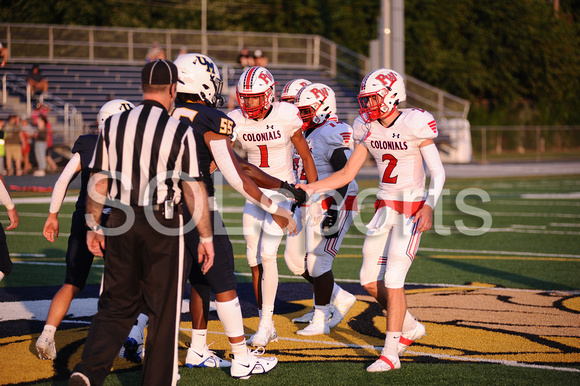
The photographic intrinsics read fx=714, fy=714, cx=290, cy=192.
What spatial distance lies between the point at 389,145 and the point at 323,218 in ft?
4.38

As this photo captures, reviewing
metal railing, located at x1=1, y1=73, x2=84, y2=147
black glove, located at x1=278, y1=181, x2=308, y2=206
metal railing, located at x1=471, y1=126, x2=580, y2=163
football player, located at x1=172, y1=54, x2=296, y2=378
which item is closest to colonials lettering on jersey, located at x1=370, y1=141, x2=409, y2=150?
black glove, located at x1=278, y1=181, x2=308, y2=206

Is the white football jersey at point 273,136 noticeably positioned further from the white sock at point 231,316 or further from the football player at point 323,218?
the white sock at point 231,316

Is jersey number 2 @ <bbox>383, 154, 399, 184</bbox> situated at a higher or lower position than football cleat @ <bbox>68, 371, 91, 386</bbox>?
higher

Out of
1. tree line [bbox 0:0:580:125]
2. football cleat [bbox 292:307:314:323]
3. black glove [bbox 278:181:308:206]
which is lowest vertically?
football cleat [bbox 292:307:314:323]

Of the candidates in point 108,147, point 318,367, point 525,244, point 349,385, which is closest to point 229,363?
point 318,367

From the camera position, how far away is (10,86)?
82.6ft

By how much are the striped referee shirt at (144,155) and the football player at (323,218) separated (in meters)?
2.50

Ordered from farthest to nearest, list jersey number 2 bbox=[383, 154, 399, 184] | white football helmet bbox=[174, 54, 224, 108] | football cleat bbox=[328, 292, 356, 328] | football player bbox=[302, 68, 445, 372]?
football cleat bbox=[328, 292, 356, 328] → jersey number 2 bbox=[383, 154, 399, 184] → football player bbox=[302, 68, 445, 372] → white football helmet bbox=[174, 54, 224, 108]

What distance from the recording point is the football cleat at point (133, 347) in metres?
5.23

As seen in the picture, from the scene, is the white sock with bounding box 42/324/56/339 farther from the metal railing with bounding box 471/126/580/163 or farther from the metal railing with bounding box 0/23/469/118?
the metal railing with bounding box 471/126/580/163

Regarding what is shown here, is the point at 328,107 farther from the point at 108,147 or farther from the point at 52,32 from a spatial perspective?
the point at 52,32

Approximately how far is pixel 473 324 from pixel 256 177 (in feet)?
7.81

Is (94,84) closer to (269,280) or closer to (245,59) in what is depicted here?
(245,59)

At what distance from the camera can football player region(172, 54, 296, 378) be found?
4832mm
